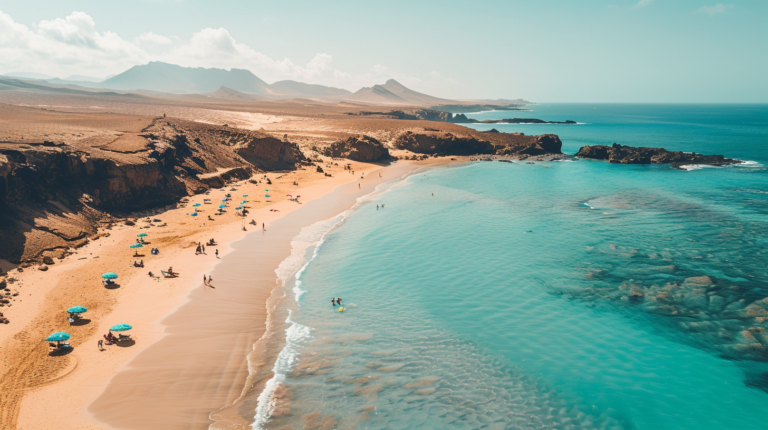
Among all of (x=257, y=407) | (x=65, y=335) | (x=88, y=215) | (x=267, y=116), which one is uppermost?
(x=267, y=116)

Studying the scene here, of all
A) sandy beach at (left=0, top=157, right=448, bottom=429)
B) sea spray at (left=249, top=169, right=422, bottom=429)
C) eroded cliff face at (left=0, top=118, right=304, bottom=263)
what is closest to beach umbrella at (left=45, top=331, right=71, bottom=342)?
sandy beach at (left=0, top=157, right=448, bottom=429)

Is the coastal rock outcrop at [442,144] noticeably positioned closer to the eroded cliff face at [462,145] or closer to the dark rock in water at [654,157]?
the eroded cliff face at [462,145]

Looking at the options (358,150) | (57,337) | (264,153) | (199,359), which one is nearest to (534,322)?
(199,359)

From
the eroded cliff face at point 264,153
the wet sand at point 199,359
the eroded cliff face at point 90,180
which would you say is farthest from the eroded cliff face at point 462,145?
the wet sand at point 199,359

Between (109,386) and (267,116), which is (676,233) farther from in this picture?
(267,116)

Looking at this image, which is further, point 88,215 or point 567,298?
point 88,215

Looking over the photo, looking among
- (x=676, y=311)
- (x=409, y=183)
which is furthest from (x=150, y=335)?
(x=409, y=183)

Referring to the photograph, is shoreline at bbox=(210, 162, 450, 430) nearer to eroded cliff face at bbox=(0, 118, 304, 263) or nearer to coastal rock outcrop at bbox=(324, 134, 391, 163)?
eroded cliff face at bbox=(0, 118, 304, 263)
